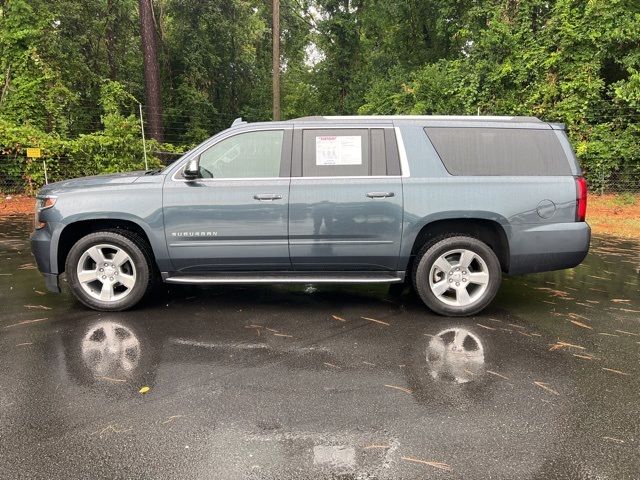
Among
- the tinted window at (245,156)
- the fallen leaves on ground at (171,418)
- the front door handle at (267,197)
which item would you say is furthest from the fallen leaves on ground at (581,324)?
the fallen leaves on ground at (171,418)

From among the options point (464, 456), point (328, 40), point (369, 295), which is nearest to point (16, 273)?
point (369, 295)

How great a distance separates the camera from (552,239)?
477cm

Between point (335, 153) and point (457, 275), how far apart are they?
166 centimetres

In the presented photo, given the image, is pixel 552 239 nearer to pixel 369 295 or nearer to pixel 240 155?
pixel 369 295

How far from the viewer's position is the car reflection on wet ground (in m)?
2.59

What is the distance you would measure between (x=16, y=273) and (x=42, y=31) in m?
14.1

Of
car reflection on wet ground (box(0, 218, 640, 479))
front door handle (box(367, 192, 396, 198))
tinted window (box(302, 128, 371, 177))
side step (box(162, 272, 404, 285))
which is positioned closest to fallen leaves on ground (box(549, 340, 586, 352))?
car reflection on wet ground (box(0, 218, 640, 479))

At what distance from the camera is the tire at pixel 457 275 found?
4.82 meters

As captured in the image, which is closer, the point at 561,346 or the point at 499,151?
the point at 561,346

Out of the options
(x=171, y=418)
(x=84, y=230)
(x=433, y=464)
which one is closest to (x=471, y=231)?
(x=433, y=464)

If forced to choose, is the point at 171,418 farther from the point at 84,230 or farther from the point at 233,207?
the point at 84,230

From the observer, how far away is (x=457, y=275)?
16.0 feet

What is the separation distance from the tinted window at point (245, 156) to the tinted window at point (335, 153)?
11.1 inches

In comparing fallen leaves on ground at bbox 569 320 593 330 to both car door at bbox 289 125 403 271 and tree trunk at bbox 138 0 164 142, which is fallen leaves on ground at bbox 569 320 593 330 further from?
tree trunk at bbox 138 0 164 142
